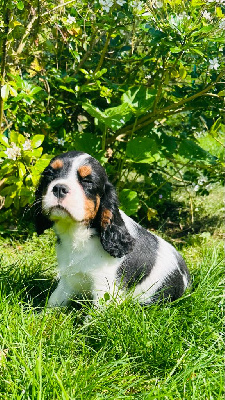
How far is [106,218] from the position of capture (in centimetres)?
289

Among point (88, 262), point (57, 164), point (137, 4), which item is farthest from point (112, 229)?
point (137, 4)

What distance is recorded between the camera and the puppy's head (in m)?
2.66

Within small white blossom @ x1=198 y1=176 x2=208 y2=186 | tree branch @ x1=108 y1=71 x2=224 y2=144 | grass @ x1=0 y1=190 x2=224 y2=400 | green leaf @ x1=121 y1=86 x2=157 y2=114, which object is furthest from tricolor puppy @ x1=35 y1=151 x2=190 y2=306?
small white blossom @ x1=198 y1=176 x2=208 y2=186

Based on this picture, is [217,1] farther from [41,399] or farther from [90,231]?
[41,399]

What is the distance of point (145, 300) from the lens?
3.04 metres

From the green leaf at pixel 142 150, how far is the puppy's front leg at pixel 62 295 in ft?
4.78

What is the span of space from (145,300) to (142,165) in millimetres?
1869

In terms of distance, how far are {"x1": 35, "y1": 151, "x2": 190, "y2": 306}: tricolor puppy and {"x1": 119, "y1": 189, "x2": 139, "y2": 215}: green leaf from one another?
99 cm

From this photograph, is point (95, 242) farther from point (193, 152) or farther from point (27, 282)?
point (193, 152)

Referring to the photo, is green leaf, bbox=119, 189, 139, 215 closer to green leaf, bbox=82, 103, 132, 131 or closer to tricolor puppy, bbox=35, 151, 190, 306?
green leaf, bbox=82, 103, 132, 131

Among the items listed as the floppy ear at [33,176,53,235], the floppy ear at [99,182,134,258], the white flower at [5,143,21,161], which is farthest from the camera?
the white flower at [5,143,21,161]

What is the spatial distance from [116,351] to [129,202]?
1.96 m

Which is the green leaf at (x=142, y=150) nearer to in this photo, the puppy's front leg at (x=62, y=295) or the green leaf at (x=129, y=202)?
the green leaf at (x=129, y=202)

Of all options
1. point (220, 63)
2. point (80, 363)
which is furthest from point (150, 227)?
point (80, 363)
